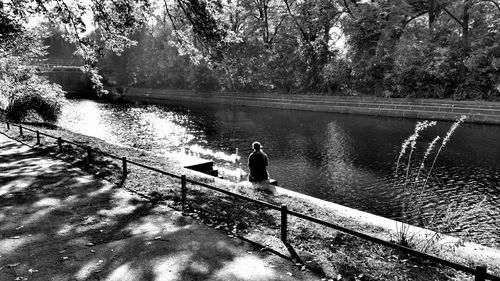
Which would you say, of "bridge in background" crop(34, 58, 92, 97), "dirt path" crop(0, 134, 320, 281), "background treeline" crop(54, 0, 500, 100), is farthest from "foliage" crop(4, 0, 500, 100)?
"bridge in background" crop(34, 58, 92, 97)

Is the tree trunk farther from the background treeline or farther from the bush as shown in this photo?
the bush

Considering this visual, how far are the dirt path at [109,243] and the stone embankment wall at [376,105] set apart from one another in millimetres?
34571

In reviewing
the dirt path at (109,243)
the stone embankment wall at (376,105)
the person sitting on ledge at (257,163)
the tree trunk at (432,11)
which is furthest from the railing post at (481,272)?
the tree trunk at (432,11)

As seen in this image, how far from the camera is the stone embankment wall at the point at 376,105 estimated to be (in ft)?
113

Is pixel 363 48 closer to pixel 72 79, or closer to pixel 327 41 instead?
pixel 327 41

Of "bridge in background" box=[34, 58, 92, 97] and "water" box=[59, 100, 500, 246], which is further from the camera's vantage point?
"bridge in background" box=[34, 58, 92, 97]

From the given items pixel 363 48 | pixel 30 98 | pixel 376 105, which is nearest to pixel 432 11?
pixel 363 48

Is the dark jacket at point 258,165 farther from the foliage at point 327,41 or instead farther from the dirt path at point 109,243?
the foliage at point 327,41

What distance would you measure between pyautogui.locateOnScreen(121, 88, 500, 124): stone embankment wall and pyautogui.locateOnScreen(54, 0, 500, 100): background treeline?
198 centimetres

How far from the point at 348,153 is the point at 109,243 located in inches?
698

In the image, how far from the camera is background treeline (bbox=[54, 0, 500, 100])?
119 ft

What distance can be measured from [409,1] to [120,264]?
45.0 meters

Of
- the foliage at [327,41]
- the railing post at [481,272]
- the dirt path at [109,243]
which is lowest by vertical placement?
the dirt path at [109,243]

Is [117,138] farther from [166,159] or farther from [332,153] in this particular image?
[332,153]
